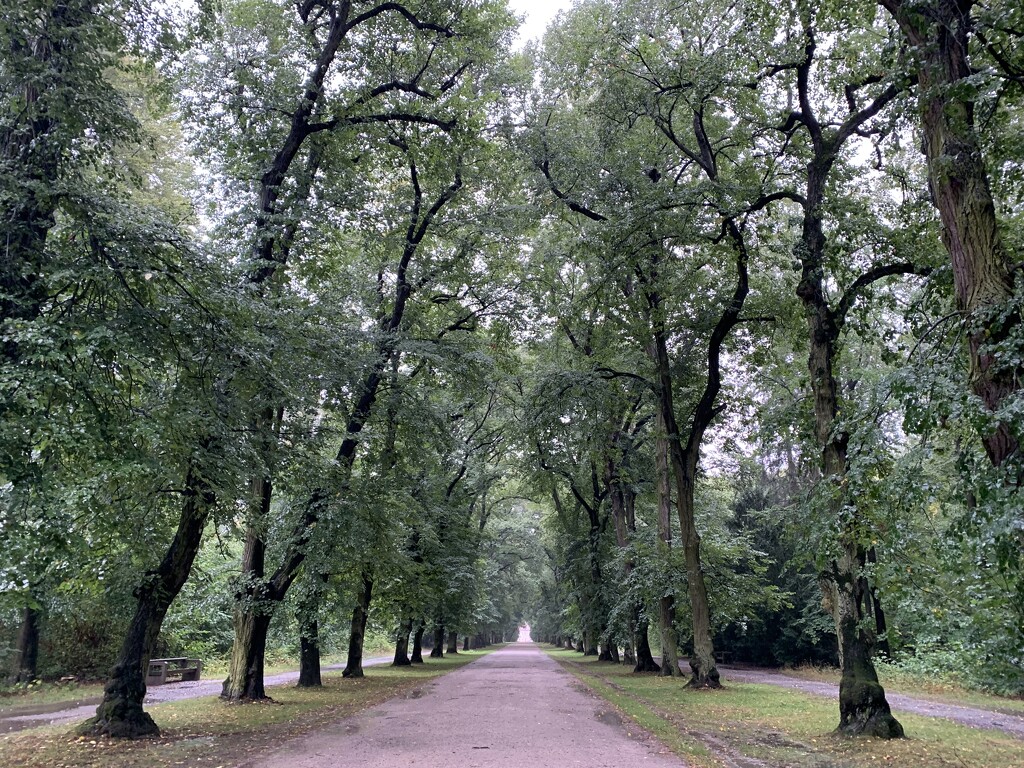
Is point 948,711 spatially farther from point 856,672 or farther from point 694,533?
point 694,533

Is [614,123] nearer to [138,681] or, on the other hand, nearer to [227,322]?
[227,322]

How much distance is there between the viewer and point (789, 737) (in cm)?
873

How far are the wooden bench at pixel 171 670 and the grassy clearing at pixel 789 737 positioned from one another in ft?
42.6

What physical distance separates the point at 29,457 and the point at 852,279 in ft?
35.5

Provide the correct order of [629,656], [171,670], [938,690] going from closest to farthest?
1. [938,690]
2. [171,670]
3. [629,656]

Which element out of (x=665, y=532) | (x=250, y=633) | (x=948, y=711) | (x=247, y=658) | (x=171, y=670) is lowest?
(x=171, y=670)

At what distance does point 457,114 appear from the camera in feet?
39.9

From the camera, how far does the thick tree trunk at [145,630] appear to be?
8250mm

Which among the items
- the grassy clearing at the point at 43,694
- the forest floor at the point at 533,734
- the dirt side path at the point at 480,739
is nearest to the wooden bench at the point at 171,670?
the grassy clearing at the point at 43,694

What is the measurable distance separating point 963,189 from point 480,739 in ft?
27.7

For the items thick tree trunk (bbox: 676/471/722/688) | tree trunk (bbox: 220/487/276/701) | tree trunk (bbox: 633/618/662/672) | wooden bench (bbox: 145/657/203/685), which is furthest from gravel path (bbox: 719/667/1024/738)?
wooden bench (bbox: 145/657/203/685)

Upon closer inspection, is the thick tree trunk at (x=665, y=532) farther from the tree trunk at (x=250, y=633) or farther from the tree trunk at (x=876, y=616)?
the tree trunk at (x=250, y=633)

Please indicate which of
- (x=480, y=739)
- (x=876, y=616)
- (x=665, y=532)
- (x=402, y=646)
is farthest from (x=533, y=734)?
(x=402, y=646)

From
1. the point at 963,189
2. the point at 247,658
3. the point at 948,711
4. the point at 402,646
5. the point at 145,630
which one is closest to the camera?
the point at 963,189
